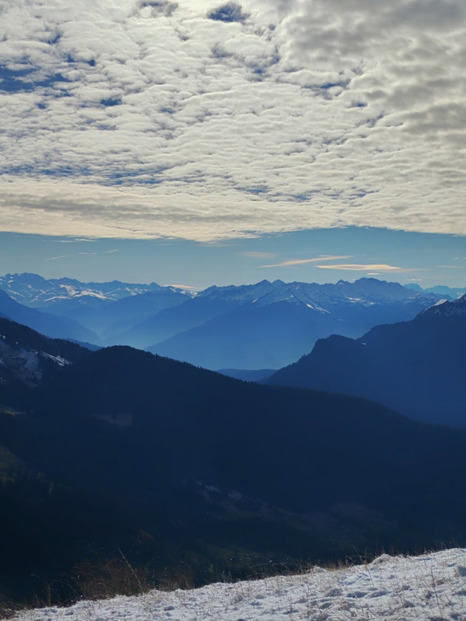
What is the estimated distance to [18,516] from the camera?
136m

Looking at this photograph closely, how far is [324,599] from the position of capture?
16.7m

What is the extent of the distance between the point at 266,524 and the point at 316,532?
22.9m

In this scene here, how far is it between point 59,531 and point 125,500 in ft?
157

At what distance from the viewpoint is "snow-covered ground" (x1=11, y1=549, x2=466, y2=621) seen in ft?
47.6

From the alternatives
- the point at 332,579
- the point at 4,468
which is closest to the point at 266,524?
the point at 4,468

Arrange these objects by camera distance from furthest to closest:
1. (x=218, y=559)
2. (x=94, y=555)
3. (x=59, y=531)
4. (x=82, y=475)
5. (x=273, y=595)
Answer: (x=82, y=475) → (x=218, y=559) → (x=59, y=531) → (x=94, y=555) → (x=273, y=595)

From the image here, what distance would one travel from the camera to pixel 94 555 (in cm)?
12325

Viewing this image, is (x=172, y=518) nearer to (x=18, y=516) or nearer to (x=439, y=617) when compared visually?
(x=18, y=516)

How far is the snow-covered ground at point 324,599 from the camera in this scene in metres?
14.5

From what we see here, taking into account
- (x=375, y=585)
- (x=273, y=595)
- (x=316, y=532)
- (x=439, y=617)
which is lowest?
(x=316, y=532)

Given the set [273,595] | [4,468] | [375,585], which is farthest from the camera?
[4,468]

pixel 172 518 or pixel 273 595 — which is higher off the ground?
pixel 273 595

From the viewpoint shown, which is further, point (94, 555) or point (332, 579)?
point (94, 555)

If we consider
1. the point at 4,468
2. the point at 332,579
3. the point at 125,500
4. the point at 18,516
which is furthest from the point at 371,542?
the point at 332,579
